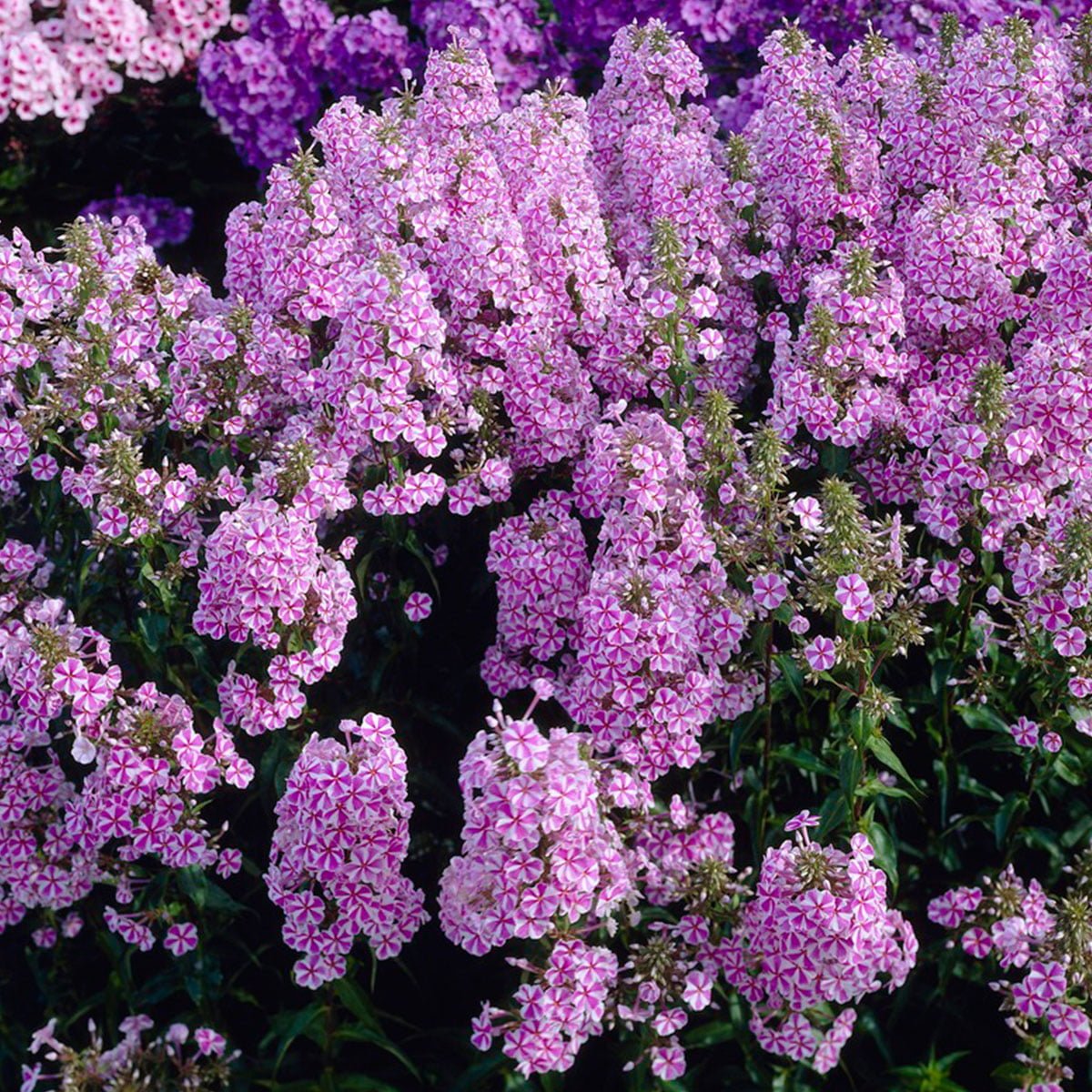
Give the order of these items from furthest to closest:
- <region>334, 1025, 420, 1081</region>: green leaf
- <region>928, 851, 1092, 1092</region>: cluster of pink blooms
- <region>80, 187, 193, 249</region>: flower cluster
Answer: <region>80, 187, 193, 249</region>: flower cluster → <region>334, 1025, 420, 1081</region>: green leaf → <region>928, 851, 1092, 1092</region>: cluster of pink blooms

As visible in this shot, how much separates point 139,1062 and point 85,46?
5.53m

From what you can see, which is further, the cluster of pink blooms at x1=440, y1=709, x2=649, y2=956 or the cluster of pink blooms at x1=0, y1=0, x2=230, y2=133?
the cluster of pink blooms at x1=0, y1=0, x2=230, y2=133

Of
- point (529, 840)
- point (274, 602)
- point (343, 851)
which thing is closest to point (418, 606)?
point (274, 602)

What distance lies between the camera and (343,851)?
111 inches

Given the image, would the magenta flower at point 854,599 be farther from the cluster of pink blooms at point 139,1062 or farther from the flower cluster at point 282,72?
the flower cluster at point 282,72

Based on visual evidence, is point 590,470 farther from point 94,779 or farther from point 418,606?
point 94,779

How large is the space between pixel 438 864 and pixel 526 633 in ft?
2.31

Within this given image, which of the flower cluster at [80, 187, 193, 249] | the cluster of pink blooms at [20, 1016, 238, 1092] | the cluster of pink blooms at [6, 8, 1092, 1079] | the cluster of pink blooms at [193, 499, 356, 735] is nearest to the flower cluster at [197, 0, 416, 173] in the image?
the flower cluster at [80, 187, 193, 249]

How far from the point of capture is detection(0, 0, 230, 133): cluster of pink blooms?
698 centimetres

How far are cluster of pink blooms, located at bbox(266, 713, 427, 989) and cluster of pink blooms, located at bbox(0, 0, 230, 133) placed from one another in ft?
17.0

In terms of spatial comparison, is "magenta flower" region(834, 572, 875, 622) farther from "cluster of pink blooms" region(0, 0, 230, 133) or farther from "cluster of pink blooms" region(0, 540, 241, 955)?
"cluster of pink blooms" region(0, 0, 230, 133)

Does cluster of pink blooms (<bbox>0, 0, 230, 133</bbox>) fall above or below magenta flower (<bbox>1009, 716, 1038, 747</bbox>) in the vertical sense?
above

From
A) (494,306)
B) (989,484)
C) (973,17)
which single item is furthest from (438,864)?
(973,17)

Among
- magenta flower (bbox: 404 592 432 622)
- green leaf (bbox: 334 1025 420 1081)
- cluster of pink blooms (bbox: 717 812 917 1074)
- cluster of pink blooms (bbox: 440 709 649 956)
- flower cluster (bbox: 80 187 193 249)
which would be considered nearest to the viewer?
cluster of pink blooms (bbox: 440 709 649 956)
